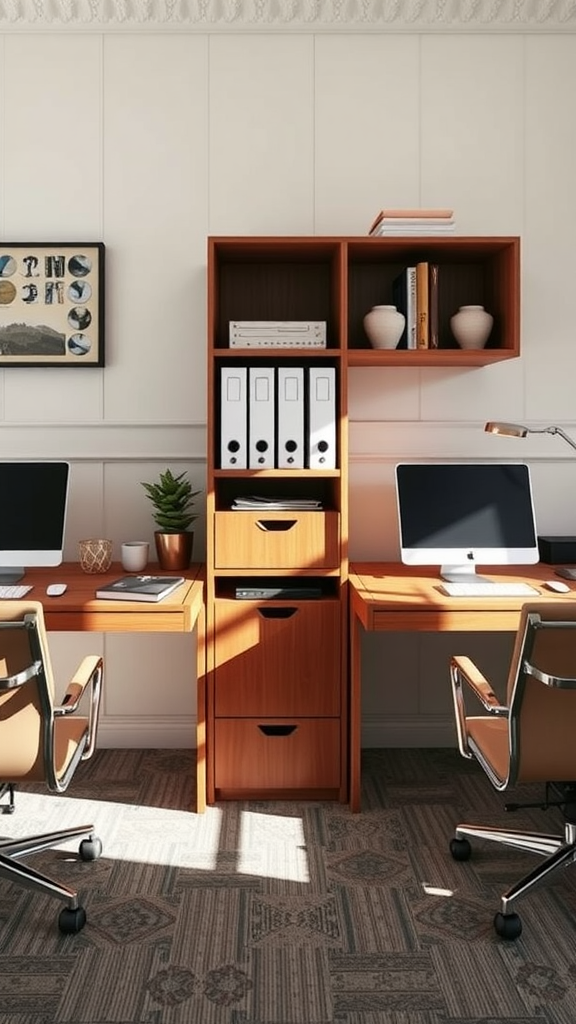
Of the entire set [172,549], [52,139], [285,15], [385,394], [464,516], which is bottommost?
[172,549]

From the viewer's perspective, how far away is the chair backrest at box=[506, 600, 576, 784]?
1925 millimetres

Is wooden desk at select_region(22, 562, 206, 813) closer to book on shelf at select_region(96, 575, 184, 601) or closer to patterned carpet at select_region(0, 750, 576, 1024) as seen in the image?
book on shelf at select_region(96, 575, 184, 601)

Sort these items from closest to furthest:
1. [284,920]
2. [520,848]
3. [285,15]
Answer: [284,920], [520,848], [285,15]

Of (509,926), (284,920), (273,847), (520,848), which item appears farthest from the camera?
(273,847)

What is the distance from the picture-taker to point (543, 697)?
78.4 inches

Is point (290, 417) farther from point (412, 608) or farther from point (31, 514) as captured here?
point (31, 514)

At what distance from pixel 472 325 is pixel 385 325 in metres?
0.34

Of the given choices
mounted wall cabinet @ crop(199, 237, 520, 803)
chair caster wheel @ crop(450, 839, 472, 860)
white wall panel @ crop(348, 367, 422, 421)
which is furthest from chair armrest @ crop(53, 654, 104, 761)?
white wall panel @ crop(348, 367, 422, 421)

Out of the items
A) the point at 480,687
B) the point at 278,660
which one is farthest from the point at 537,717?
the point at 278,660

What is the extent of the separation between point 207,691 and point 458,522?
3.58 ft

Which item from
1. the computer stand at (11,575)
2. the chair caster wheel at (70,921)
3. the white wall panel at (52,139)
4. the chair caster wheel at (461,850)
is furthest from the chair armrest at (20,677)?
the white wall panel at (52,139)

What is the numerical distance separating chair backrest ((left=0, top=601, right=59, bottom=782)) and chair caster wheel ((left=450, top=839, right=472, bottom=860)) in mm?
1249

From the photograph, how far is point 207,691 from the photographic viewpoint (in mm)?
2875

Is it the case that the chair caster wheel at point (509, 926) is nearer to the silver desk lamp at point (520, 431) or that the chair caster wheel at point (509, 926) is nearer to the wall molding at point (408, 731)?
the silver desk lamp at point (520, 431)
